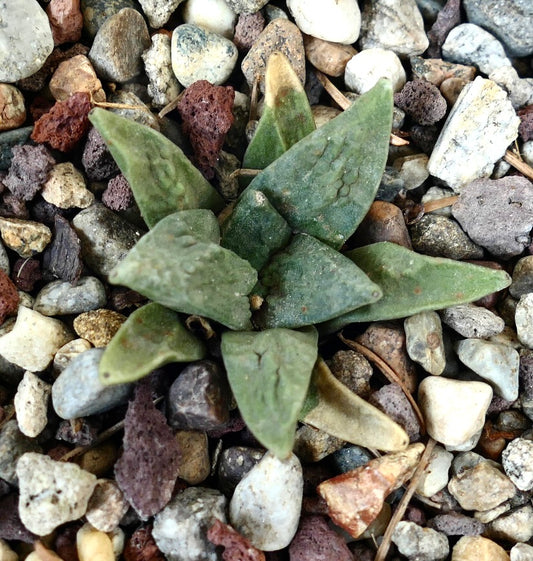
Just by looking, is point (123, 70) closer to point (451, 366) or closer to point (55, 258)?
point (55, 258)

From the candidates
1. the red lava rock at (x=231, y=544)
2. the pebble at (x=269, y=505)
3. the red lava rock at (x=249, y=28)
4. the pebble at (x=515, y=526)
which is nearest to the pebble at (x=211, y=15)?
the red lava rock at (x=249, y=28)

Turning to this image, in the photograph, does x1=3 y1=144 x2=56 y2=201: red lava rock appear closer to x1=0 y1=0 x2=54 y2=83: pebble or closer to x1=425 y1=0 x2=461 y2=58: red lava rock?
x1=0 y1=0 x2=54 y2=83: pebble

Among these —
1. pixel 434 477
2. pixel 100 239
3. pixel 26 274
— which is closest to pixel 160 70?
pixel 100 239

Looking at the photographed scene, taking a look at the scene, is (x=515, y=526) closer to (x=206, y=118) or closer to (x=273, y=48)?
(x=206, y=118)

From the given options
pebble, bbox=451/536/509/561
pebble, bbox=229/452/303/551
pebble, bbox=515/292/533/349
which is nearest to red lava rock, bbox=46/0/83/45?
pebble, bbox=229/452/303/551

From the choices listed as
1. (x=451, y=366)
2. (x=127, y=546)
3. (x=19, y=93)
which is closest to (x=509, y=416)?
(x=451, y=366)

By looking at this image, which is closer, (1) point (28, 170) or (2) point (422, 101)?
(1) point (28, 170)
